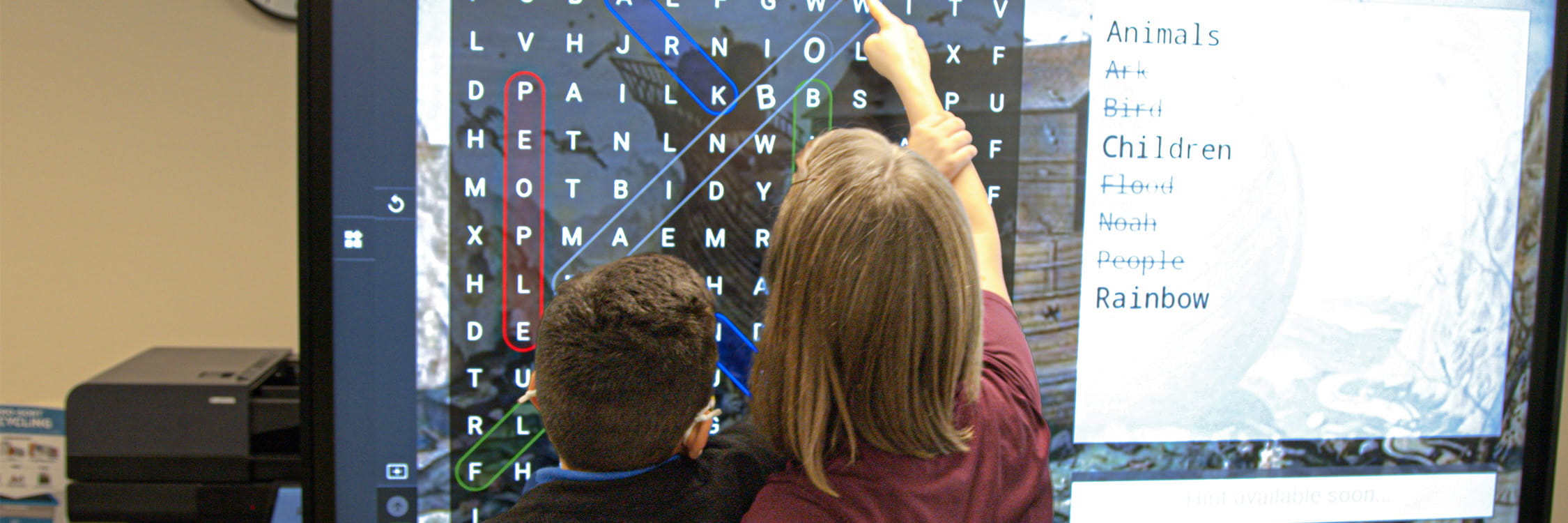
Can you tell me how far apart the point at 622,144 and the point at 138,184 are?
0.86 metres

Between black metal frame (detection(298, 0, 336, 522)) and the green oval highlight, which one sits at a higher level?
black metal frame (detection(298, 0, 336, 522))

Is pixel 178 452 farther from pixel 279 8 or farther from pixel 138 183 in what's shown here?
pixel 279 8

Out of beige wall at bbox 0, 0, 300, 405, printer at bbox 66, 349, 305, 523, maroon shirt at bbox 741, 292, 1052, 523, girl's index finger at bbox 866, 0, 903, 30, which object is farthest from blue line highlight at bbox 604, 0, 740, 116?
beige wall at bbox 0, 0, 300, 405

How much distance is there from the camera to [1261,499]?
3.61 ft

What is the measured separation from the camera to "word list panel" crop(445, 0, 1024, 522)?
93cm

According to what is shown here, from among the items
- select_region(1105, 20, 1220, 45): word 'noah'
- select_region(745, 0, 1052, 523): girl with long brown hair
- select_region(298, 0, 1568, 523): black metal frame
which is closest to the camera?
select_region(745, 0, 1052, 523): girl with long brown hair

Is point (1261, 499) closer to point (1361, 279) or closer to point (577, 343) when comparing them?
point (1361, 279)

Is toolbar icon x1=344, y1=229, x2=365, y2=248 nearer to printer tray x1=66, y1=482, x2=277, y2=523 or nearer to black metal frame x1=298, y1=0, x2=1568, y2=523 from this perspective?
black metal frame x1=298, y1=0, x2=1568, y2=523

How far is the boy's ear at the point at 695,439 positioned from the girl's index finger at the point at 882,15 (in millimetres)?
487

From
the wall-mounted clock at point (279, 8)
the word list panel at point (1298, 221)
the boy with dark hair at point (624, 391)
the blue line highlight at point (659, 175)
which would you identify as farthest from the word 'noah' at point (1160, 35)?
the wall-mounted clock at point (279, 8)

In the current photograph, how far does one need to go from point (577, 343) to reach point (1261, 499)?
2.95ft

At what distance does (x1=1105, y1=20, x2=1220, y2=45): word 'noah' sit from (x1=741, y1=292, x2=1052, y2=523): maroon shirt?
1.47ft

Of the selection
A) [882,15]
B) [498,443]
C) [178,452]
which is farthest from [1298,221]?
[178,452]

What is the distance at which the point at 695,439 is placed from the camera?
764 millimetres
